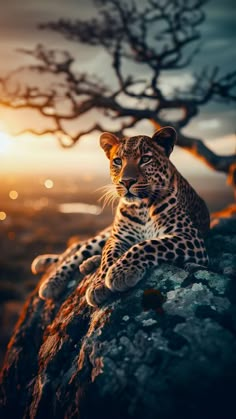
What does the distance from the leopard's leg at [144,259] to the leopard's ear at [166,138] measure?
1405 millimetres

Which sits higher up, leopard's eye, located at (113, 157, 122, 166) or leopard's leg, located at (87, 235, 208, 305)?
leopard's eye, located at (113, 157, 122, 166)

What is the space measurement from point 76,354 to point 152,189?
96.7 inches

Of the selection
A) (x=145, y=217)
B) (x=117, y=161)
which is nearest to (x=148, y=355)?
(x=145, y=217)

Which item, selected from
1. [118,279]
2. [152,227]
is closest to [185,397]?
[118,279]

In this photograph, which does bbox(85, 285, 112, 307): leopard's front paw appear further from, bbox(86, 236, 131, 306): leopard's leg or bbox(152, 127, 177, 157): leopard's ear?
bbox(152, 127, 177, 157): leopard's ear

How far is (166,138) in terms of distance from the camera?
6.16 m

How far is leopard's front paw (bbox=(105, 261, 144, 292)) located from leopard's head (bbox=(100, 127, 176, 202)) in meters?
1.04

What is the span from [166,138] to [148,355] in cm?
309

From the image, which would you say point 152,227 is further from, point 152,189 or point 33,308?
point 33,308

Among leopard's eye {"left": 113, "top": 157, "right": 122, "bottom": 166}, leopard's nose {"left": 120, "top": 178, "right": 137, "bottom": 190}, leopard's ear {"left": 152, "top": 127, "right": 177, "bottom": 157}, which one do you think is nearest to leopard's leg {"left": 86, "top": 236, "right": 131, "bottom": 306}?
leopard's nose {"left": 120, "top": 178, "right": 137, "bottom": 190}

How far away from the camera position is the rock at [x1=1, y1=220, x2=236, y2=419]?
4.21m

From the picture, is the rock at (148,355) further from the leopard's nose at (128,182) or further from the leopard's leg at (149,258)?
the leopard's nose at (128,182)

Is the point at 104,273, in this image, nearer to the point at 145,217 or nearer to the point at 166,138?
the point at 145,217

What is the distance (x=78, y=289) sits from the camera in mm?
7051
